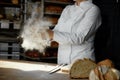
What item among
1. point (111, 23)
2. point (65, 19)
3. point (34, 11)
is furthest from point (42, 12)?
point (65, 19)

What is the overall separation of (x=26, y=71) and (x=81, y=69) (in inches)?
17.4

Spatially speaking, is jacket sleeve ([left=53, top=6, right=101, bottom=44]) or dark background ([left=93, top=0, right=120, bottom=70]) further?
dark background ([left=93, top=0, right=120, bottom=70])

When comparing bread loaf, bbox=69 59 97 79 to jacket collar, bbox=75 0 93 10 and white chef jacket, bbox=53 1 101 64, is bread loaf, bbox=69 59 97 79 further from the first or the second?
jacket collar, bbox=75 0 93 10

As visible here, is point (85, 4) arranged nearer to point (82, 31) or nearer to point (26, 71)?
point (82, 31)

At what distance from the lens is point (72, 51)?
8.96 ft

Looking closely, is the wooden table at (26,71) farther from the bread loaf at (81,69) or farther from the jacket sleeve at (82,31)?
the jacket sleeve at (82,31)

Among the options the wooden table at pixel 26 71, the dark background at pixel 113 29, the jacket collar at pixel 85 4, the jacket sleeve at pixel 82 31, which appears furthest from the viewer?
the dark background at pixel 113 29

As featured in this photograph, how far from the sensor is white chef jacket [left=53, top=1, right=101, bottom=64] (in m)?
2.55

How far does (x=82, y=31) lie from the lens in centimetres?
255

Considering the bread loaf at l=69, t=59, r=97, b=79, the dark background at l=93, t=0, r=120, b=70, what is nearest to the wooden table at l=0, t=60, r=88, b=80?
the bread loaf at l=69, t=59, r=97, b=79

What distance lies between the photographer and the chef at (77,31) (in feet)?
8.36

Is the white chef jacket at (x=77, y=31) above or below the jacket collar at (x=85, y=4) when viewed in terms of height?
below

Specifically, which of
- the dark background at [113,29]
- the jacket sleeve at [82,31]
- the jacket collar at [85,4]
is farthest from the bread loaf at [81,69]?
the dark background at [113,29]

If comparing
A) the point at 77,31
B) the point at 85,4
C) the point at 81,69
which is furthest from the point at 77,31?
the point at 81,69
